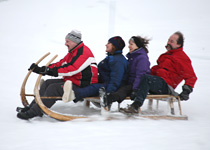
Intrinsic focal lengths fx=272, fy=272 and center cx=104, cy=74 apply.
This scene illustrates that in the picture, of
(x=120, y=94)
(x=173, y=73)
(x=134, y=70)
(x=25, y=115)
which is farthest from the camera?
(x=173, y=73)

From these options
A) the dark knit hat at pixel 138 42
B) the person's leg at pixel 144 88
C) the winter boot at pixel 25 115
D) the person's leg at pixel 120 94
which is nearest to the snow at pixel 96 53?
the winter boot at pixel 25 115

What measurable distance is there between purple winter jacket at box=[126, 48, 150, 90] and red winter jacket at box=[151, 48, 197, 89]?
315 mm

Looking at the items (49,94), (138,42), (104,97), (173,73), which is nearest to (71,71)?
(49,94)

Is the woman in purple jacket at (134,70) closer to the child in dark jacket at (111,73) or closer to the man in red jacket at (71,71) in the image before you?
the child in dark jacket at (111,73)

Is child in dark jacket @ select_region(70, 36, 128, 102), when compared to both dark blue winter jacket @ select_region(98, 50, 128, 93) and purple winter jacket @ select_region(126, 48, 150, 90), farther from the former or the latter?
purple winter jacket @ select_region(126, 48, 150, 90)

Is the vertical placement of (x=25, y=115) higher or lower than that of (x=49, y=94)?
lower

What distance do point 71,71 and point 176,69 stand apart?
5.18ft

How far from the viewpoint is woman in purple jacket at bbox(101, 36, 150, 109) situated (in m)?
3.71

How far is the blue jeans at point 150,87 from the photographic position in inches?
148

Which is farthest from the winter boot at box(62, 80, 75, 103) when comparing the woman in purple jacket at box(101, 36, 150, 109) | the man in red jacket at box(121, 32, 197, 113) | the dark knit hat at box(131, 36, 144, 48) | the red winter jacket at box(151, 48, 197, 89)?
the red winter jacket at box(151, 48, 197, 89)

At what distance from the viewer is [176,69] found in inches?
161

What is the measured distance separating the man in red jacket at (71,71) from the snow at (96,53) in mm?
194

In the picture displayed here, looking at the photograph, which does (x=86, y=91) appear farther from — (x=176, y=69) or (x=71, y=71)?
(x=176, y=69)
